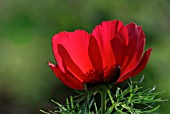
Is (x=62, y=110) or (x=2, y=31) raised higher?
(x=2, y=31)

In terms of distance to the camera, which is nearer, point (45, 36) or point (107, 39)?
point (107, 39)

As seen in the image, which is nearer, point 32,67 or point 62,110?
point 62,110

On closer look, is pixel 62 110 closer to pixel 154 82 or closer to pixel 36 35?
pixel 154 82

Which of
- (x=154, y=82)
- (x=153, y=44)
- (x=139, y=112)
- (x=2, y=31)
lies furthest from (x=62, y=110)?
(x=2, y=31)

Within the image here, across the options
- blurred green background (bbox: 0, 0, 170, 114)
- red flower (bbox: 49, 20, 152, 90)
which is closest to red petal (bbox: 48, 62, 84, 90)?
red flower (bbox: 49, 20, 152, 90)

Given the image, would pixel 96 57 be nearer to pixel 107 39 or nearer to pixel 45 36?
pixel 107 39

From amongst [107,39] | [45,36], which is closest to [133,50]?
[107,39]

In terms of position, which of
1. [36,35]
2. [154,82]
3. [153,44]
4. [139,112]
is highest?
[36,35]
